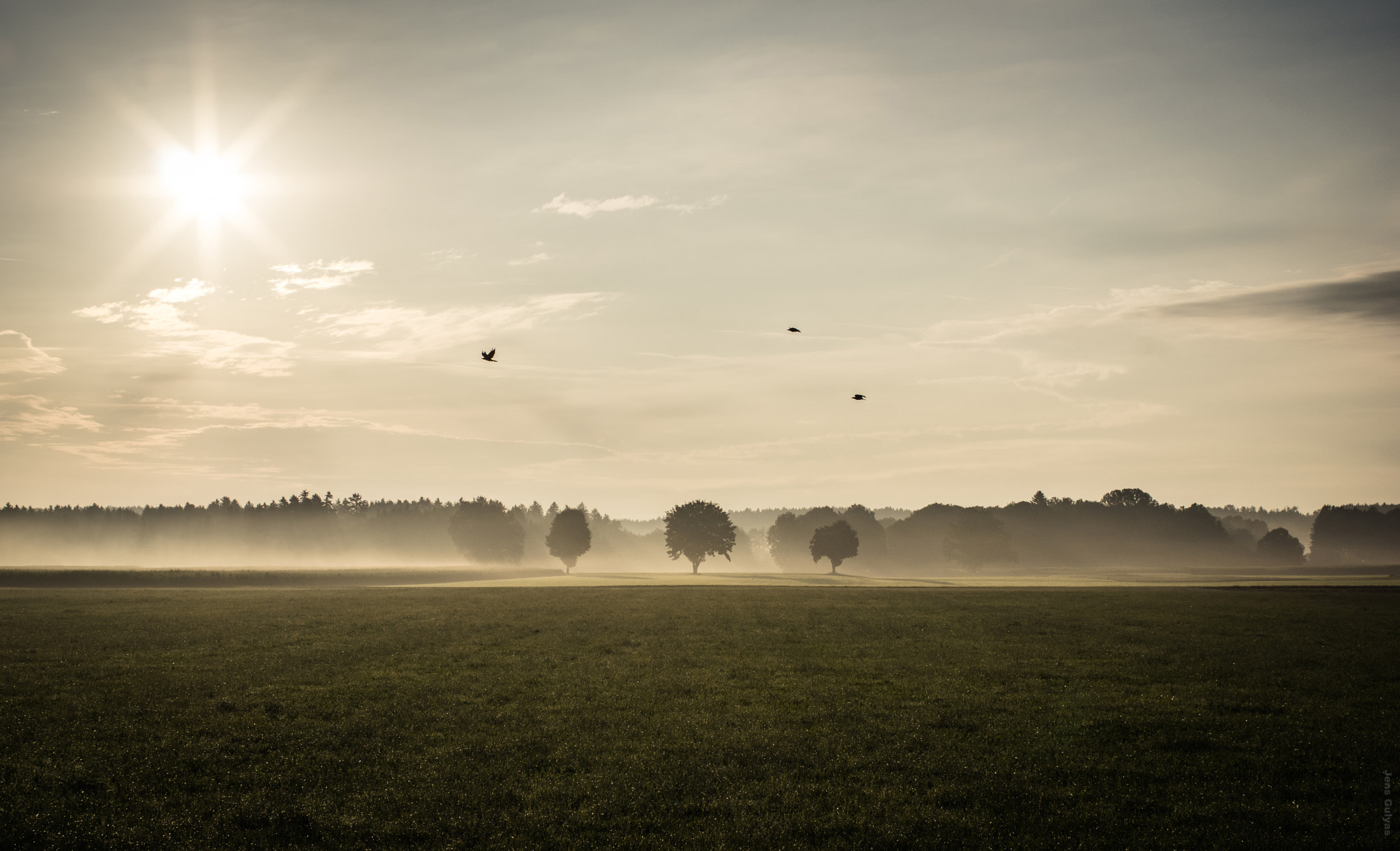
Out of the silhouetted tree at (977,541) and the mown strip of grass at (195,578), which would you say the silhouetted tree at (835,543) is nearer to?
the silhouetted tree at (977,541)

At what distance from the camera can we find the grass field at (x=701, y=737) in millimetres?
15367

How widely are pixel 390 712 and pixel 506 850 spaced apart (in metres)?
11.4

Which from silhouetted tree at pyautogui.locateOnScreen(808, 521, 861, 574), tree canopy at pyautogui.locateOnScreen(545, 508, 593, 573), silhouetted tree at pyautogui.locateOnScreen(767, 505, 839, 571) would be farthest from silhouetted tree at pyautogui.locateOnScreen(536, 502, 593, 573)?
silhouetted tree at pyautogui.locateOnScreen(767, 505, 839, 571)

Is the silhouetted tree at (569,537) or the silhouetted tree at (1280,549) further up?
the silhouetted tree at (569,537)

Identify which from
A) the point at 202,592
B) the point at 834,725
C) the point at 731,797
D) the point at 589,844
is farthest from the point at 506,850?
the point at 202,592

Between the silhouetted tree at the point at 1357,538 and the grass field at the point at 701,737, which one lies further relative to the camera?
the silhouetted tree at the point at 1357,538

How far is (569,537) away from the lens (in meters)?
150

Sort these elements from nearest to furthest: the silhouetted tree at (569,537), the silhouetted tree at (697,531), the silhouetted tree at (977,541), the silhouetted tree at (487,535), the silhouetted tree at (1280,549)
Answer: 1. the silhouetted tree at (697,531)
2. the silhouetted tree at (569,537)
3. the silhouetted tree at (977,541)
4. the silhouetted tree at (487,535)
5. the silhouetted tree at (1280,549)

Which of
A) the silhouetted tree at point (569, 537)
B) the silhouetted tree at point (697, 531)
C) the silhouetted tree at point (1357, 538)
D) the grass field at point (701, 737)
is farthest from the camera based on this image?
the silhouetted tree at point (1357, 538)

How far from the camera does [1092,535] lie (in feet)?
642

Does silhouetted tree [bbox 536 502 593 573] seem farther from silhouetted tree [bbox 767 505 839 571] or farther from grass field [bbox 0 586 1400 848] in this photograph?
grass field [bbox 0 586 1400 848]

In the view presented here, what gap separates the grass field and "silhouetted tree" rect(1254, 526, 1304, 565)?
161801mm

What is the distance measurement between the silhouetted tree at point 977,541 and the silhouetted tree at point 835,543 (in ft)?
91.0

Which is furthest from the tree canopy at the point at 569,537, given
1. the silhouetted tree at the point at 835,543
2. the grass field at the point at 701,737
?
the grass field at the point at 701,737
